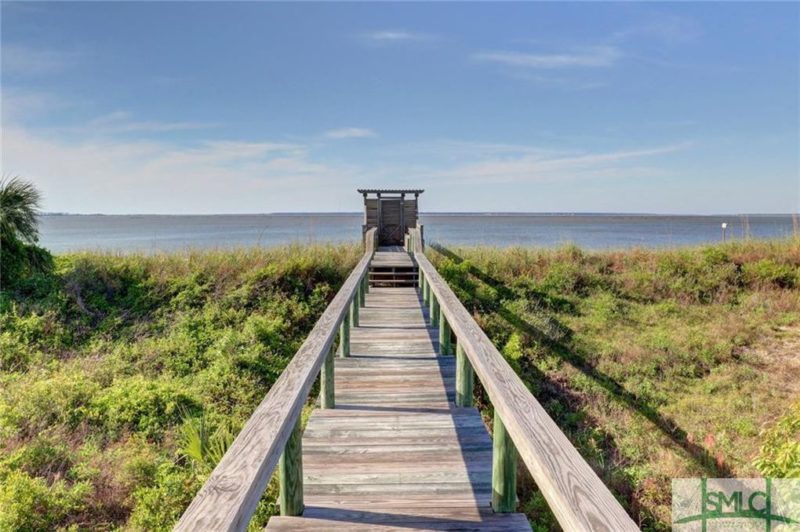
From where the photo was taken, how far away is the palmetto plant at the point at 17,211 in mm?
11836

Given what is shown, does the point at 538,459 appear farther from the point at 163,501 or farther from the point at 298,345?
the point at 298,345

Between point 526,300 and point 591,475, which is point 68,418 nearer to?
point 591,475

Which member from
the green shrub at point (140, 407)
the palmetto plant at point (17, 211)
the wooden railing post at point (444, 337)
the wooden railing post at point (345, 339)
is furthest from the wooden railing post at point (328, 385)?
the palmetto plant at point (17, 211)

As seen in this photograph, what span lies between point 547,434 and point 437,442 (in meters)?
1.82

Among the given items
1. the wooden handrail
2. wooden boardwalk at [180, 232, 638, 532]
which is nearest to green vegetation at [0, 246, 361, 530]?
wooden boardwalk at [180, 232, 638, 532]

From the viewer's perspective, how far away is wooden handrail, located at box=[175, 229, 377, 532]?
A: 4.72ft

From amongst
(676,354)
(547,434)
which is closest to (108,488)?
(547,434)

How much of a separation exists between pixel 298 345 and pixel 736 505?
8.35 meters

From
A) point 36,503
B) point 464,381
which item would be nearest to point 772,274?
point 464,381

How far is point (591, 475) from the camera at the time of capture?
1663mm

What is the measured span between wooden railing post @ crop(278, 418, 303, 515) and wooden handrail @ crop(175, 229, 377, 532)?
269mm

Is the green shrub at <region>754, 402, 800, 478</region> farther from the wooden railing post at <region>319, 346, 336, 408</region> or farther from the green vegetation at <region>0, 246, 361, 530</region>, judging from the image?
the green vegetation at <region>0, 246, 361, 530</region>

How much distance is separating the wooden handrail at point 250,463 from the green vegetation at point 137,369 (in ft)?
9.67

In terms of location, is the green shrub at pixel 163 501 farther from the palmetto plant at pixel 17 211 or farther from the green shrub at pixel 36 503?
the palmetto plant at pixel 17 211
